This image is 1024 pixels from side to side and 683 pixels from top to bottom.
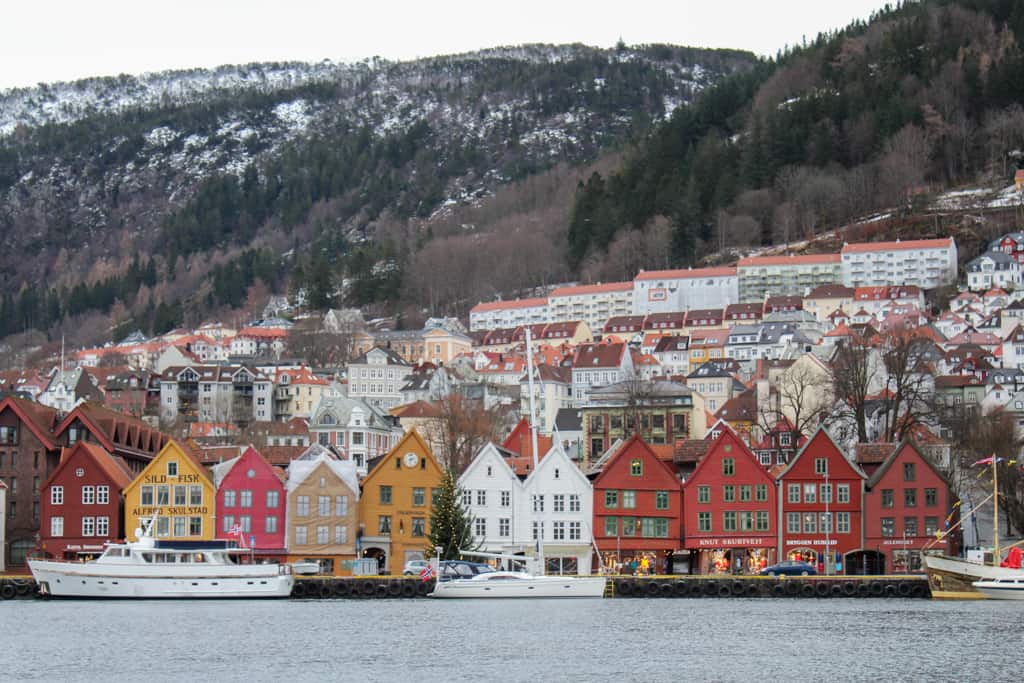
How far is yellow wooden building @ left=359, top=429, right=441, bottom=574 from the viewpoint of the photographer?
97.2m

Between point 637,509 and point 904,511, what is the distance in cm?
1472

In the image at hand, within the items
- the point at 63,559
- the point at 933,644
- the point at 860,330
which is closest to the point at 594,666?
the point at 933,644

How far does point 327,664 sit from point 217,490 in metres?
40.9

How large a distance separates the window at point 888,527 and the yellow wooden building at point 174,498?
37.1 metres

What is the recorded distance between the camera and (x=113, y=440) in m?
110

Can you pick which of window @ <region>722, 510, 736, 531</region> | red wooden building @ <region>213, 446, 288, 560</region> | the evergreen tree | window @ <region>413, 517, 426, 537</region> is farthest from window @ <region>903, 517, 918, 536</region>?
red wooden building @ <region>213, 446, 288, 560</region>

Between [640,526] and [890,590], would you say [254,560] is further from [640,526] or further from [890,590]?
[890,590]

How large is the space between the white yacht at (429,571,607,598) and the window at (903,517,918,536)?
2108 cm

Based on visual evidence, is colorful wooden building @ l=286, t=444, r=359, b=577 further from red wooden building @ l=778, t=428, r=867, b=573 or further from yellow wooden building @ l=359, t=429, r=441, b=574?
red wooden building @ l=778, t=428, r=867, b=573

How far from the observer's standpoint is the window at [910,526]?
95438 mm

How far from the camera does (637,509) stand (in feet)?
320

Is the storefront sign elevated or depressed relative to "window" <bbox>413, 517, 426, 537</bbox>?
depressed

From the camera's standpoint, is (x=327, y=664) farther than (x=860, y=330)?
No

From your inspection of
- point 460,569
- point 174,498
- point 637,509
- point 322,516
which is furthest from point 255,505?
point 637,509
